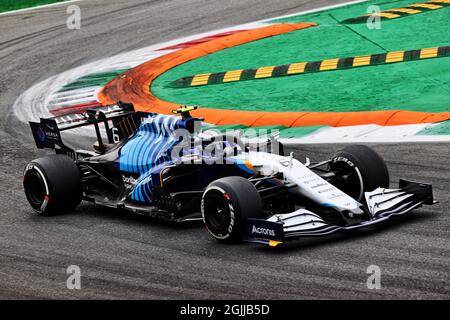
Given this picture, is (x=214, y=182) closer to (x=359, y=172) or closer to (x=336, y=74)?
(x=359, y=172)

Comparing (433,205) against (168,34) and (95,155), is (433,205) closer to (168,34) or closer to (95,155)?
(95,155)

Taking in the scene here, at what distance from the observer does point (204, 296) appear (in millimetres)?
9242

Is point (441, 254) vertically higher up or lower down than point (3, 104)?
higher up

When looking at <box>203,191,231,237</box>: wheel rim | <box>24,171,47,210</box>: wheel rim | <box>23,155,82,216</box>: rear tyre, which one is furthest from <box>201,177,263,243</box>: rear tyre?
<box>24,171,47,210</box>: wheel rim

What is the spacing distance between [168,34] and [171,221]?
13.7 m

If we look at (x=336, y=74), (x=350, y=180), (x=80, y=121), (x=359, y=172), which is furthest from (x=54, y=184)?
(x=336, y=74)

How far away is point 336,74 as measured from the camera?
19047 millimetres

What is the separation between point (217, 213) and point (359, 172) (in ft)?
6.11

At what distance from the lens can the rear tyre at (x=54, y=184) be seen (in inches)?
500

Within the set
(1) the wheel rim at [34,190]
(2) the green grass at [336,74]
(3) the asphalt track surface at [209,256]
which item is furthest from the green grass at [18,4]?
(1) the wheel rim at [34,190]

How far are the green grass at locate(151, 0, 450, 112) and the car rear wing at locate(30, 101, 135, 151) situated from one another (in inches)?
178

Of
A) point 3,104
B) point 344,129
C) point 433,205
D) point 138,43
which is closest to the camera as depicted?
point 433,205

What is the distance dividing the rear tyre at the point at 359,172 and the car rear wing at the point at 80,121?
3.27 meters

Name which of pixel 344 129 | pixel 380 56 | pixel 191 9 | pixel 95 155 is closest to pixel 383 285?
pixel 95 155
